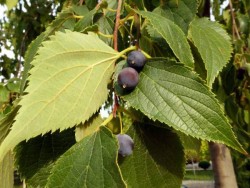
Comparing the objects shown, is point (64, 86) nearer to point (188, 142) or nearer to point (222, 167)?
point (188, 142)

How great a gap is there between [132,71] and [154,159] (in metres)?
0.13

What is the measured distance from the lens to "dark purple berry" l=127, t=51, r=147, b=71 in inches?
21.8

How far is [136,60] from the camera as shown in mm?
556

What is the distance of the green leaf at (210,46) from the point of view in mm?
705

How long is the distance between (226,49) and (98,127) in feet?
1.17

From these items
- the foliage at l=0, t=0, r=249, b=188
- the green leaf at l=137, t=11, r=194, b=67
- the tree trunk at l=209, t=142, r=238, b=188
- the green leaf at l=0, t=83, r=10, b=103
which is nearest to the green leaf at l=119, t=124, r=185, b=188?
the foliage at l=0, t=0, r=249, b=188

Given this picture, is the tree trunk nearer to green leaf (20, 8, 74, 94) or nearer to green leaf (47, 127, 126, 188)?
green leaf (20, 8, 74, 94)

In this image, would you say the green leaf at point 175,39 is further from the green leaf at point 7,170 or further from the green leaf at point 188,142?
the green leaf at point 7,170

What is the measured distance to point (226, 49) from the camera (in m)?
0.79

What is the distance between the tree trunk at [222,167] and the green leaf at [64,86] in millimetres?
1440

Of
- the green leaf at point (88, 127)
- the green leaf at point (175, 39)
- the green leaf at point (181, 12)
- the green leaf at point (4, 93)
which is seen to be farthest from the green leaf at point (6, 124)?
the green leaf at point (4, 93)

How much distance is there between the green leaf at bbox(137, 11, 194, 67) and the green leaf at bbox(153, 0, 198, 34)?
0.62 feet

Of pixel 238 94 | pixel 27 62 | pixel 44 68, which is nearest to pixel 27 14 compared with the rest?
pixel 238 94

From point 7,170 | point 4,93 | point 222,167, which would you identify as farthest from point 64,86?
point 222,167
